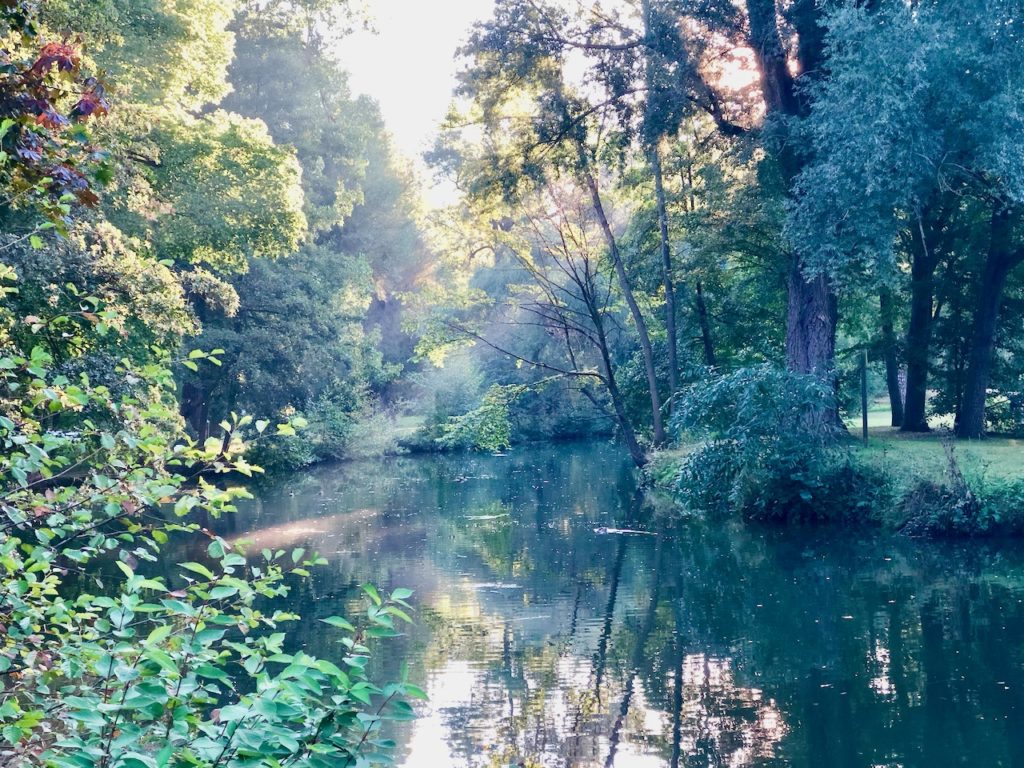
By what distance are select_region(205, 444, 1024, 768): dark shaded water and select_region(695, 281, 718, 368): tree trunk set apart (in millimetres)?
8042

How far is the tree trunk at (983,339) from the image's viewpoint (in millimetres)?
20734

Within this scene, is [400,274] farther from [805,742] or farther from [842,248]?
[805,742]

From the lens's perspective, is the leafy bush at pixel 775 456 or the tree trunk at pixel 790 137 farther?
the tree trunk at pixel 790 137

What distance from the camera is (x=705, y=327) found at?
25.6m

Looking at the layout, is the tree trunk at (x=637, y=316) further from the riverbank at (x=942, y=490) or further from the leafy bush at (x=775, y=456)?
the leafy bush at (x=775, y=456)

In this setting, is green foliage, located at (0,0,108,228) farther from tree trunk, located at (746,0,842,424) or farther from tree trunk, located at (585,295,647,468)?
tree trunk, located at (585,295,647,468)

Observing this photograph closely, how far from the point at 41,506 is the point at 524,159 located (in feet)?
61.3

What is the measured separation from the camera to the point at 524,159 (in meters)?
21.5

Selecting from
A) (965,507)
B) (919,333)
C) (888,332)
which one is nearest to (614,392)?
(888,332)

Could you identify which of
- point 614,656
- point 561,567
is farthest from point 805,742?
point 561,567

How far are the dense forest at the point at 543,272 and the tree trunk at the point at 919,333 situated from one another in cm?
9

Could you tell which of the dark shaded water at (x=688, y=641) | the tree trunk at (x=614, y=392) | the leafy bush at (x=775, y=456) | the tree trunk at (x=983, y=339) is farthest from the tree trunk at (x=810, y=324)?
the tree trunk at (x=614, y=392)

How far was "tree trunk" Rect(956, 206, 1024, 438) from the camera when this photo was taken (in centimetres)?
2073

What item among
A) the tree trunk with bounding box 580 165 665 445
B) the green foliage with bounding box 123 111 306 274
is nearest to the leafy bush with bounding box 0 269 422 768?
the green foliage with bounding box 123 111 306 274
